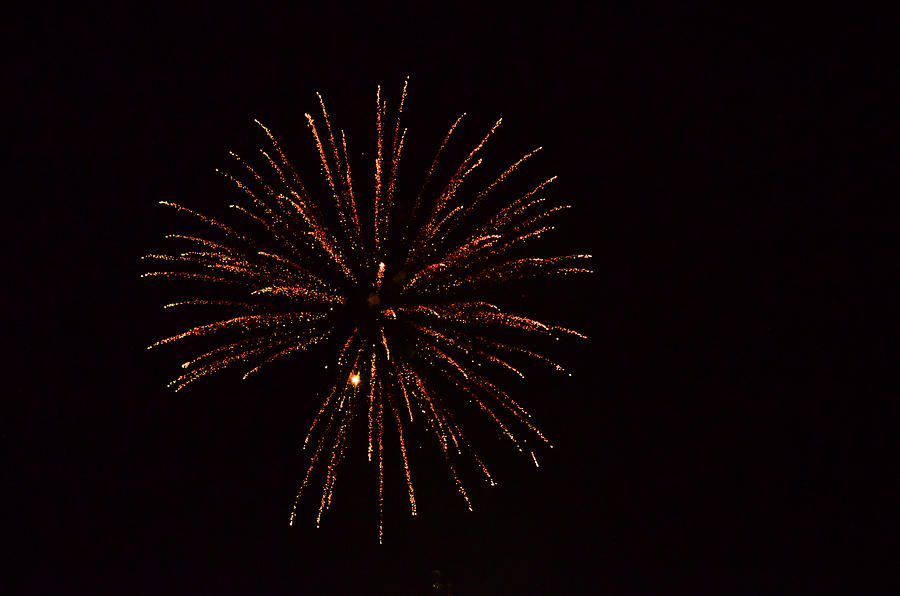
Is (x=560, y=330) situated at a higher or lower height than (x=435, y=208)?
lower

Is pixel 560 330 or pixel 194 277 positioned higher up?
pixel 194 277

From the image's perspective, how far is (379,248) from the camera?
645 cm

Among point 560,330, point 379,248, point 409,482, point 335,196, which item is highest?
point 335,196

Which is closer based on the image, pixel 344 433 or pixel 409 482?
pixel 344 433

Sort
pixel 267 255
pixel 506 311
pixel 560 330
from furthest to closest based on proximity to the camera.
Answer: pixel 560 330, pixel 506 311, pixel 267 255

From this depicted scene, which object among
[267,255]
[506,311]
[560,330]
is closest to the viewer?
[267,255]

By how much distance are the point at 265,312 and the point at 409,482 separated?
280cm

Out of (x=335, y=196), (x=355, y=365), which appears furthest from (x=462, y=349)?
(x=335, y=196)

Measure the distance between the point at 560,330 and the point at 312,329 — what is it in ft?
9.43

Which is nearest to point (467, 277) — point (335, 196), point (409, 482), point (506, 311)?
point (506, 311)

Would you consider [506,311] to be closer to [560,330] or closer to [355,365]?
[560,330]

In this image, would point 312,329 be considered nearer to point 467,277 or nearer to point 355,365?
point 355,365

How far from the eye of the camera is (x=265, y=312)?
6.55 metres

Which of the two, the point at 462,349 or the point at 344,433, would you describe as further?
the point at 344,433
